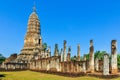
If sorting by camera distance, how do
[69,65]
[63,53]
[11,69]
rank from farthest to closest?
[11,69] < [63,53] < [69,65]

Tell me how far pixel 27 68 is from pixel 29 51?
18.5ft

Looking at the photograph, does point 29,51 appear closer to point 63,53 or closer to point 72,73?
point 63,53

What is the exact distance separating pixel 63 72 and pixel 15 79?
28.4 ft

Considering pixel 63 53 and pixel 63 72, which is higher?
pixel 63 53

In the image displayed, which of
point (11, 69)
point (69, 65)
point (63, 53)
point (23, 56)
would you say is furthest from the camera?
point (23, 56)

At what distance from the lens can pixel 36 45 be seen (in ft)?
205

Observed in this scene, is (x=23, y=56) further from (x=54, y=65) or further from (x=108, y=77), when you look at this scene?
(x=108, y=77)

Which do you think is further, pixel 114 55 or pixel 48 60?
pixel 48 60

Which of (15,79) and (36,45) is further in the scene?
(36,45)

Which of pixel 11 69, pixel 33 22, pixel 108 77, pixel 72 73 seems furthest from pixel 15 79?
pixel 33 22

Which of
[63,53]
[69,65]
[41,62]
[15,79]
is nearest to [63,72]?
[69,65]

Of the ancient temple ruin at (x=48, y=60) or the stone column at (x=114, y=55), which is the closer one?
the stone column at (x=114, y=55)

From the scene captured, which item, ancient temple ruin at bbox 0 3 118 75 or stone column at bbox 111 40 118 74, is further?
ancient temple ruin at bbox 0 3 118 75

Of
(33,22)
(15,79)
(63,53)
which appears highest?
(33,22)
